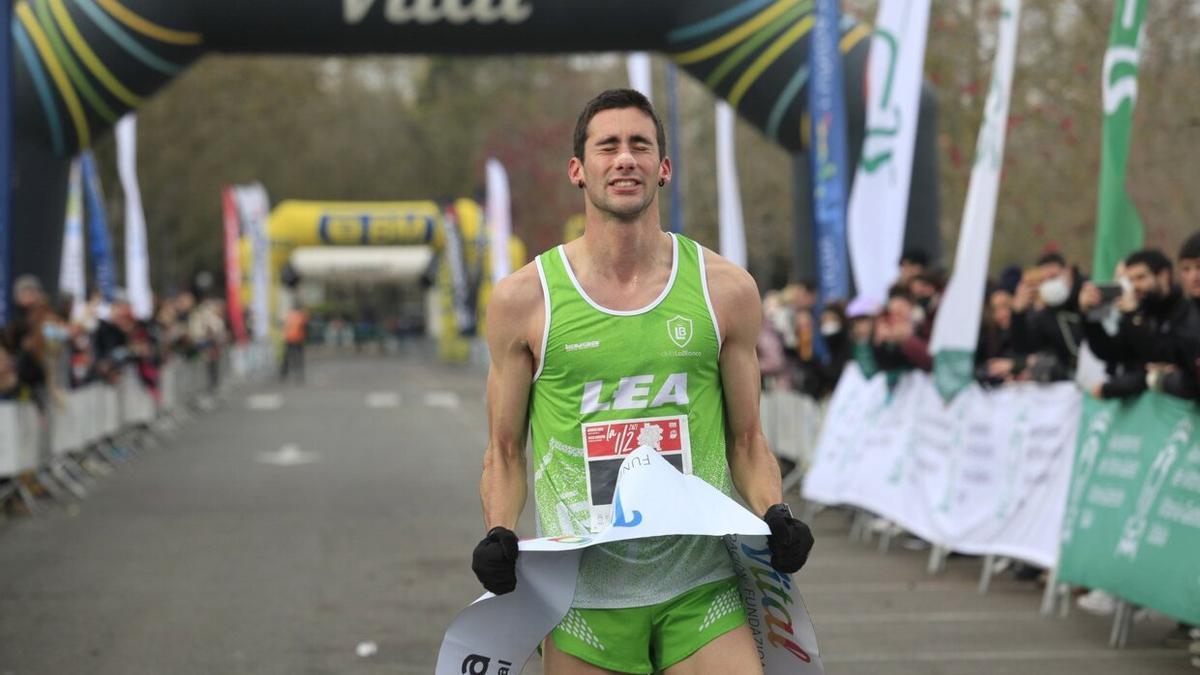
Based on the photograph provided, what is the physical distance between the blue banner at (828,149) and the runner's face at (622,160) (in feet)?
39.8

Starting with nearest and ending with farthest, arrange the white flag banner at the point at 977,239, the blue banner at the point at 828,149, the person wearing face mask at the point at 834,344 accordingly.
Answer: the white flag banner at the point at 977,239 → the person wearing face mask at the point at 834,344 → the blue banner at the point at 828,149

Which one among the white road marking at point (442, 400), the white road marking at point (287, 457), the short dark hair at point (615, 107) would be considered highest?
the short dark hair at point (615, 107)

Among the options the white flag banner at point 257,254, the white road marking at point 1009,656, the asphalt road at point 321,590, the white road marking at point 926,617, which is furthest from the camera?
the white flag banner at point 257,254

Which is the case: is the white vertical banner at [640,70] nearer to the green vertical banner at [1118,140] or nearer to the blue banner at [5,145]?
the blue banner at [5,145]

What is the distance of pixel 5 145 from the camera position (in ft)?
53.7

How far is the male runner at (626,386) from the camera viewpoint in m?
4.64

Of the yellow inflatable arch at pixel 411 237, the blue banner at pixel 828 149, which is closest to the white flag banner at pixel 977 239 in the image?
the blue banner at pixel 828 149

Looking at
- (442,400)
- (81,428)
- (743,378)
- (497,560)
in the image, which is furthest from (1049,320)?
(442,400)

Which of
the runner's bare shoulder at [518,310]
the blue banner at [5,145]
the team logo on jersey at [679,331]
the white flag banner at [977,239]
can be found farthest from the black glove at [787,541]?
the blue banner at [5,145]

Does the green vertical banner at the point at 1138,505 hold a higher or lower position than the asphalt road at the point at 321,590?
higher

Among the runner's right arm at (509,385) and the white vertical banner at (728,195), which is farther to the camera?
the white vertical banner at (728,195)

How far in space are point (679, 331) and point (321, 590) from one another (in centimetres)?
693

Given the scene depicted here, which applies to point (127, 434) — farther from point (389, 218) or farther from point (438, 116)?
point (438, 116)

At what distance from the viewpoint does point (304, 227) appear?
54.0 m
